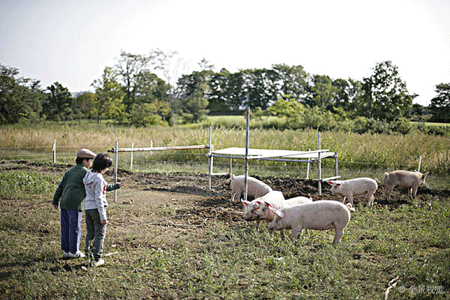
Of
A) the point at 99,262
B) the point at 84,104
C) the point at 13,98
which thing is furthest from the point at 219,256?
the point at 84,104

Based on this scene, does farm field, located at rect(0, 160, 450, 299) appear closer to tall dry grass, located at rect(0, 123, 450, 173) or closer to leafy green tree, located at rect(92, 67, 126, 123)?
tall dry grass, located at rect(0, 123, 450, 173)

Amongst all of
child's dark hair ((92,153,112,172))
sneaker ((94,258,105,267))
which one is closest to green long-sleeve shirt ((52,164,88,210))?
child's dark hair ((92,153,112,172))

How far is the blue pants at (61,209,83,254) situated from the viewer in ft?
18.2

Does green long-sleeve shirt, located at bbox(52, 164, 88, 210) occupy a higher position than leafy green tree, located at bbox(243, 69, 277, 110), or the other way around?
leafy green tree, located at bbox(243, 69, 277, 110)

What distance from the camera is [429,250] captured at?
20.0 ft

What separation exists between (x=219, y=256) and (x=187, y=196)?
4.78 m

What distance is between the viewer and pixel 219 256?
575 centimetres

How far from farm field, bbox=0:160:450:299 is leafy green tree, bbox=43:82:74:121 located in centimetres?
3907

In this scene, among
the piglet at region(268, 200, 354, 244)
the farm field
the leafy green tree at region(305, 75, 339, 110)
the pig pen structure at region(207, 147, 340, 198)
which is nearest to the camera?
the farm field

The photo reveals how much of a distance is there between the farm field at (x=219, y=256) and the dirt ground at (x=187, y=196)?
6 centimetres

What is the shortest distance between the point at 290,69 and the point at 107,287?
63.0 meters

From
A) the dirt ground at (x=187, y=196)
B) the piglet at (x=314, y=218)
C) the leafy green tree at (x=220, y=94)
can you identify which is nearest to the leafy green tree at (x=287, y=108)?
the leafy green tree at (x=220, y=94)

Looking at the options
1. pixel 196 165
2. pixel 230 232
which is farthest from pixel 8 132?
pixel 230 232

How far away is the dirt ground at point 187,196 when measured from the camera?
8.02 meters
